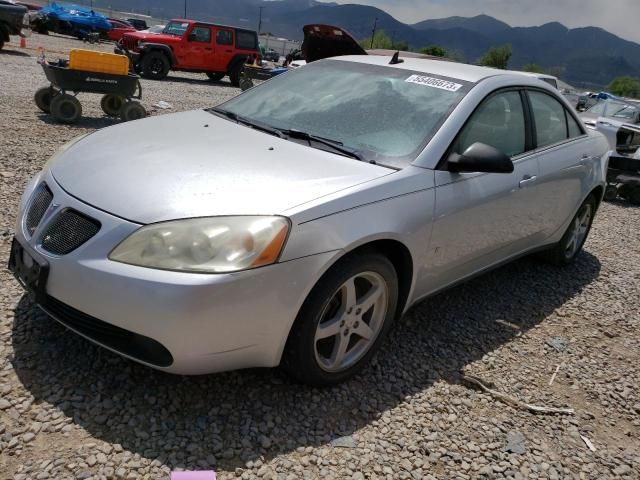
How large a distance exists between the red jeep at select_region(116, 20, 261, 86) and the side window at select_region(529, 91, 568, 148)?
47.6ft

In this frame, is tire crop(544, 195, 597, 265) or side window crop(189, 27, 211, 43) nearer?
tire crop(544, 195, 597, 265)

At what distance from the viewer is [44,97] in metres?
8.57

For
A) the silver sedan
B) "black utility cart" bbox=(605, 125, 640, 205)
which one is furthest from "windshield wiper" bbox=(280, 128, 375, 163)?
"black utility cart" bbox=(605, 125, 640, 205)

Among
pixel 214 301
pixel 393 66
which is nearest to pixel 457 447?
pixel 214 301

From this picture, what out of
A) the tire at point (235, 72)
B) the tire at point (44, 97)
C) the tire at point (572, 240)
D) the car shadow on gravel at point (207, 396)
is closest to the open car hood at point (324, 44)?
the tire at point (44, 97)

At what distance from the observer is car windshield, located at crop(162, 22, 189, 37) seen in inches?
703

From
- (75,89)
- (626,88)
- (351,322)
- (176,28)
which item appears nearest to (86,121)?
(75,89)

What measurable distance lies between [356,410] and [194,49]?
1703cm

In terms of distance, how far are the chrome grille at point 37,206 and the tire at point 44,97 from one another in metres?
6.77

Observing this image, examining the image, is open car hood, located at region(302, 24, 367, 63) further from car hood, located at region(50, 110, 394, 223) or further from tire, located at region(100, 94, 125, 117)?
car hood, located at region(50, 110, 394, 223)

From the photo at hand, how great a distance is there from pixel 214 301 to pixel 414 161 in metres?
1.32

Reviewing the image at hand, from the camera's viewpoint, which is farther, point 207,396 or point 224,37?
point 224,37

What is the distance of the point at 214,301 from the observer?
7.00ft

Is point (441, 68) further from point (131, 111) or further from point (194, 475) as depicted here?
point (131, 111)
